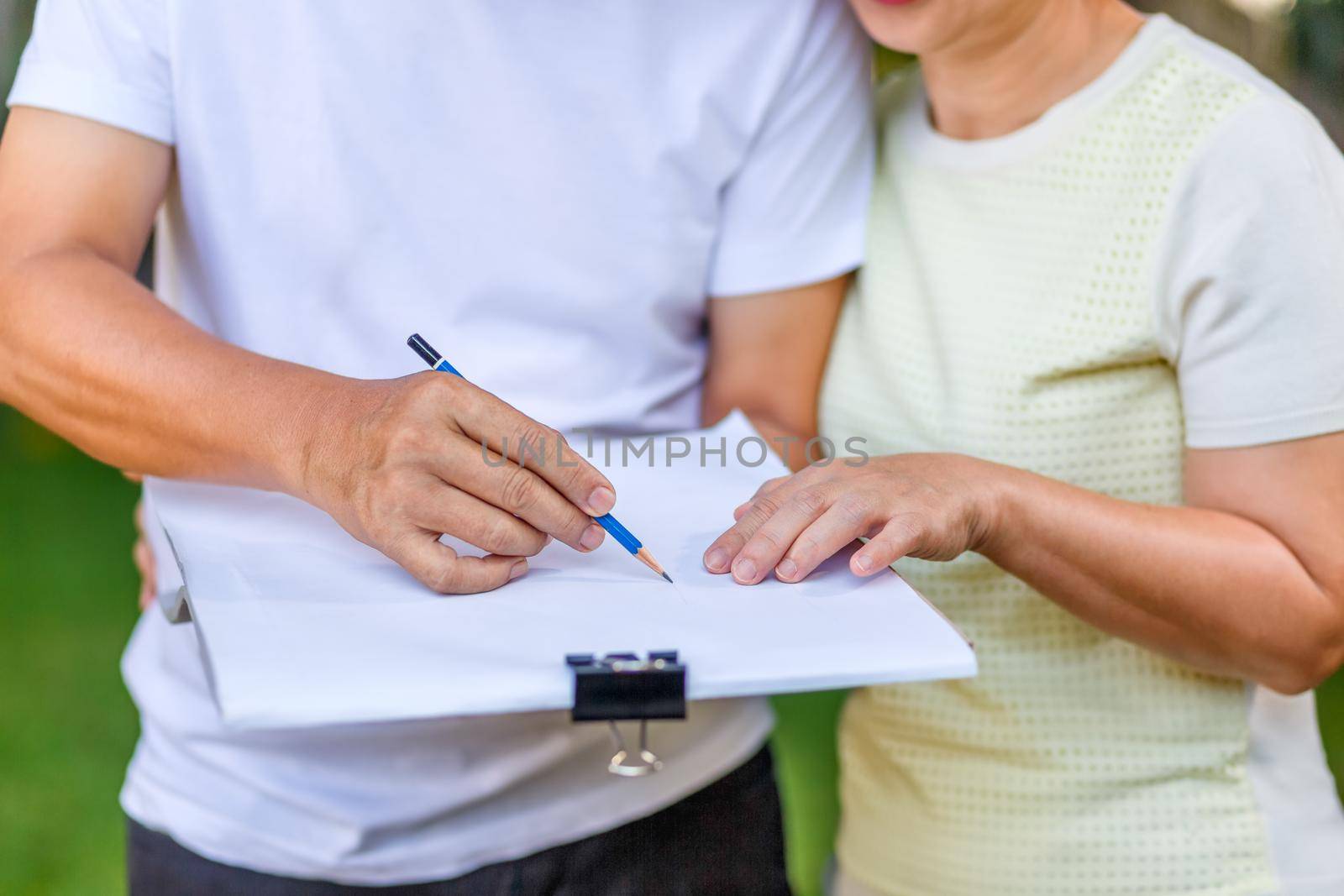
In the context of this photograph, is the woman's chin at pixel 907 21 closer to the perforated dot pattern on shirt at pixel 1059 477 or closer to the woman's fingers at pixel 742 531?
the perforated dot pattern on shirt at pixel 1059 477

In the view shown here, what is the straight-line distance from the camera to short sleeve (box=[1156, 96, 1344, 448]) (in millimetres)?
1155

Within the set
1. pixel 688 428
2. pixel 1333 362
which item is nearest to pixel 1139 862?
pixel 1333 362

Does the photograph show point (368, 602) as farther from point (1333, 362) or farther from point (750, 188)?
point (1333, 362)

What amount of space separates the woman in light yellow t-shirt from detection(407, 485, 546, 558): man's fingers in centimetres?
18

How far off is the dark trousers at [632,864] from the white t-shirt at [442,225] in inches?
0.7

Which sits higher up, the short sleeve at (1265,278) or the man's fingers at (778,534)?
the short sleeve at (1265,278)

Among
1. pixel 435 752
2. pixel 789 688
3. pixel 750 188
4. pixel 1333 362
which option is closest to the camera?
pixel 789 688

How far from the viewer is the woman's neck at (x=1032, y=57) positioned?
1.32m

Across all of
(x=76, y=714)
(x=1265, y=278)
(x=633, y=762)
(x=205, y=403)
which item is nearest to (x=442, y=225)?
(x=205, y=403)

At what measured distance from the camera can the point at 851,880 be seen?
1.50m

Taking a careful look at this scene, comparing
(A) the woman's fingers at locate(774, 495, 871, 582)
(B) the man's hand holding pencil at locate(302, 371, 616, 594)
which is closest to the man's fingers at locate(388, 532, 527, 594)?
(B) the man's hand holding pencil at locate(302, 371, 616, 594)

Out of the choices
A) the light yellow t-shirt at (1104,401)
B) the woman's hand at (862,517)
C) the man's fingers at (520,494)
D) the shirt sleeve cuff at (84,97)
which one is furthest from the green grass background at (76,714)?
the shirt sleeve cuff at (84,97)

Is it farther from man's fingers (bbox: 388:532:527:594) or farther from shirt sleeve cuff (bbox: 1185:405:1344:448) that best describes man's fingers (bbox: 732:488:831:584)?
shirt sleeve cuff (bbox: 1185:405:1344:448)

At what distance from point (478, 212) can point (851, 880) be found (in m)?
0.85
